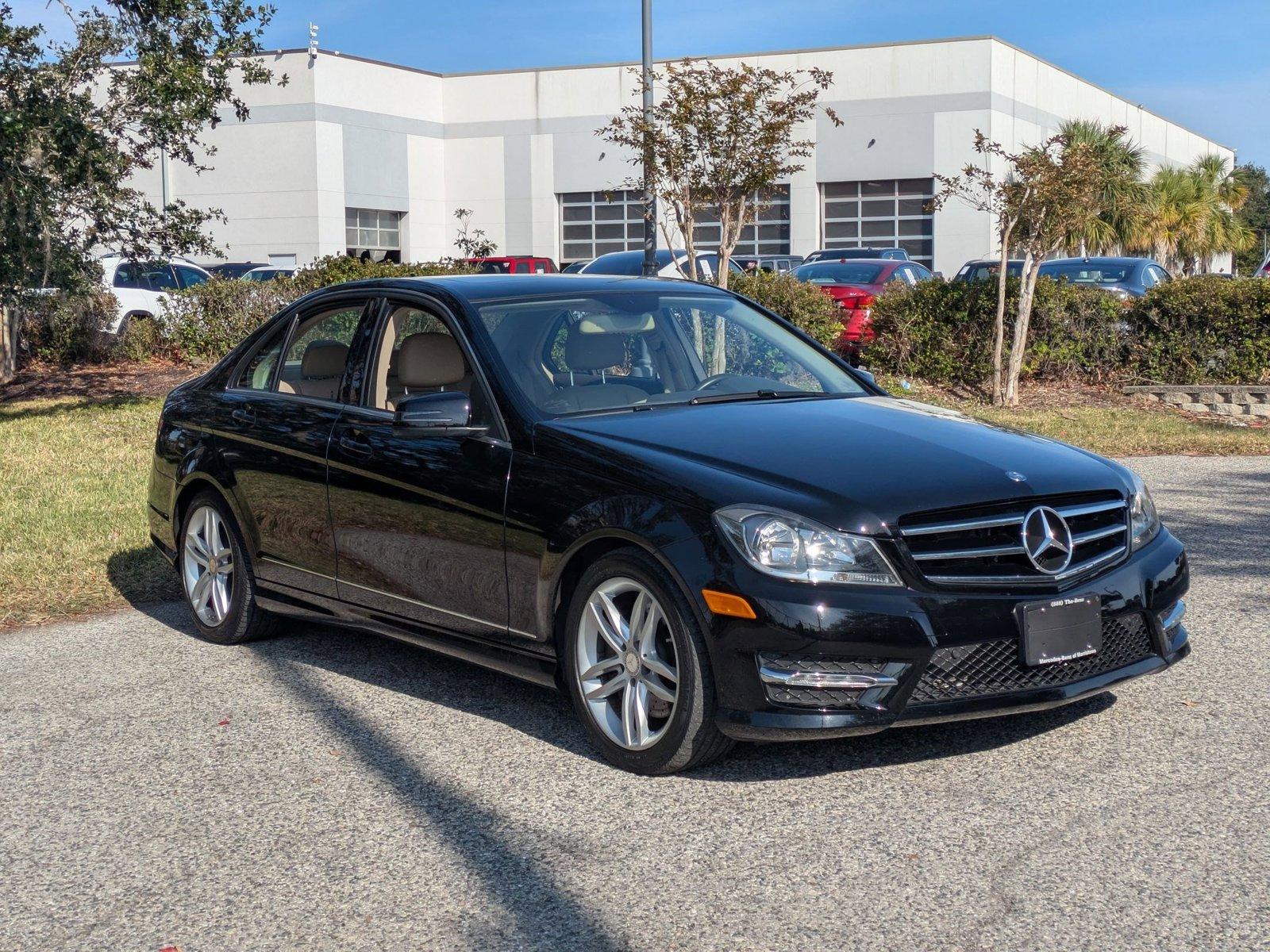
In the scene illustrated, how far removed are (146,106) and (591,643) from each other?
479 inches

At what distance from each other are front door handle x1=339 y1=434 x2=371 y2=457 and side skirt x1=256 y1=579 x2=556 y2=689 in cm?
62

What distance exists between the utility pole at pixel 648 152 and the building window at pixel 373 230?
95.9ft

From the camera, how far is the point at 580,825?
4.45m

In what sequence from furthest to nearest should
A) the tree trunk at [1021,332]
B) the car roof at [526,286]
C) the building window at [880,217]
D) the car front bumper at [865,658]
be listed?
1. the building window at [880,217]
2. the tree trunk at [1021,332]
3. the car roof at [526,286]
4. the car front bumper at [865,658]

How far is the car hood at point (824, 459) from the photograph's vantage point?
4633 mm

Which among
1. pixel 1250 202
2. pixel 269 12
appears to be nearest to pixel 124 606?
pixel 269 12

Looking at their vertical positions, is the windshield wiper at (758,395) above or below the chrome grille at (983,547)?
above

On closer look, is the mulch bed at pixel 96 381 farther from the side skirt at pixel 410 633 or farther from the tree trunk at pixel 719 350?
the tree trunk at pixel 719 350

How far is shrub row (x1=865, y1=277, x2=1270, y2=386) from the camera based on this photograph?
55.6 ft

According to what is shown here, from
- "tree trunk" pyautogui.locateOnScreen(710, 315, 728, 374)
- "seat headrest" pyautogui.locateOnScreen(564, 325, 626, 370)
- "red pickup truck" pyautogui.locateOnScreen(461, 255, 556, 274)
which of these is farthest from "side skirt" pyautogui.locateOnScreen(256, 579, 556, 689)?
"red pickup truck" pyautogui.locateOnScreen(461, 255, 556, 274)

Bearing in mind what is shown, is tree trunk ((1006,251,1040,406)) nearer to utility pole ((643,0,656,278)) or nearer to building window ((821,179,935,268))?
utility pole ((643,0,656,278))

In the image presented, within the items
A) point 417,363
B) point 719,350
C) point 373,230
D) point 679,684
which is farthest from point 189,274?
point 373,230

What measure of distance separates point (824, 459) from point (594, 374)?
1.21 metres

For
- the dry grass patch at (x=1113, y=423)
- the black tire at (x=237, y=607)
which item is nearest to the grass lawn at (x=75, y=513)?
the black tire at (x=237, y=607)
